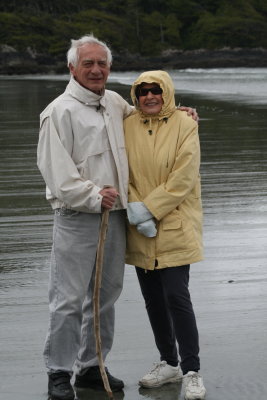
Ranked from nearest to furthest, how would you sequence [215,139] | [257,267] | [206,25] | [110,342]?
1. [110,342]
2. [257,267]
3. [215,139]
4. [206,25]

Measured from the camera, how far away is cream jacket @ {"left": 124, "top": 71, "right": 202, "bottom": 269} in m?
4.23

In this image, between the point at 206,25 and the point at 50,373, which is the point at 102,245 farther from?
the point at 206,25

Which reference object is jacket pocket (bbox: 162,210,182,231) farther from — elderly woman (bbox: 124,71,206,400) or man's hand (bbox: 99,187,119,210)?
man's hand (bbox: 99,187,119,210)

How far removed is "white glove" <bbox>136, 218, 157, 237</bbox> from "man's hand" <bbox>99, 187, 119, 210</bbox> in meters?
0.20

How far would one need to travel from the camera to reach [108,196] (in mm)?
4094

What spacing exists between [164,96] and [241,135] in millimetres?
12380

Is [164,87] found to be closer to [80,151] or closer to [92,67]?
[92,67]

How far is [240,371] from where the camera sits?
14.6 feet

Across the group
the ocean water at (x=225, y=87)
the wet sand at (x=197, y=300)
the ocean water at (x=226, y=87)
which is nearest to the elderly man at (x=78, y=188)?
the wet sand at (x=197, y=300)

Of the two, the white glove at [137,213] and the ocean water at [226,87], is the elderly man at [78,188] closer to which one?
the white glove at [137,213]

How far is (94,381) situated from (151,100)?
1.40m

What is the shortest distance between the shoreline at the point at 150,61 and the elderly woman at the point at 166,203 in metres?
85.3

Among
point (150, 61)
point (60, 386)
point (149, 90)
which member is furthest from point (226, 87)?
point (150, 61)

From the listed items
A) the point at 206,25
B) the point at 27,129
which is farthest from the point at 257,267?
the point at 206,25
